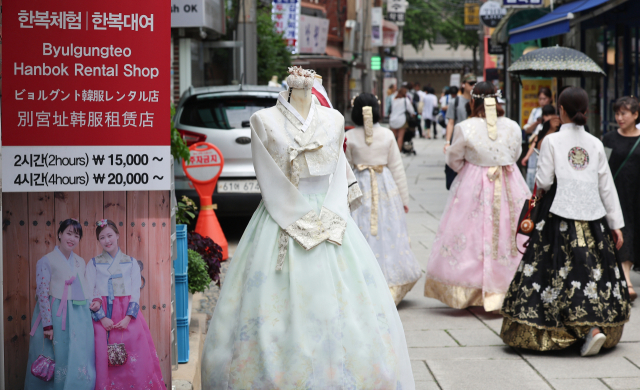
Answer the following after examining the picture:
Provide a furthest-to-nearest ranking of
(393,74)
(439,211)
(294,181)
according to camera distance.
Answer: (393,74) < (439,211) < (294,181)

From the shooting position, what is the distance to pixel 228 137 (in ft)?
27.9

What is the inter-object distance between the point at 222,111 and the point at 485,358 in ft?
15.0

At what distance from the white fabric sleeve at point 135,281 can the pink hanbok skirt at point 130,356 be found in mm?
25

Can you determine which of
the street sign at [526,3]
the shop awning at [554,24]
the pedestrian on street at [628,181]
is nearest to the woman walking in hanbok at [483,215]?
the pedestrian on street at [628,181]

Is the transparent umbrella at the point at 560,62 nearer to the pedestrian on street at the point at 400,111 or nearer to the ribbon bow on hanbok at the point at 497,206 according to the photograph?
the ribbon bow on hanbok at the point at 497,206

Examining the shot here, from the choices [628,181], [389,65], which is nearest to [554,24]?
[628,181]

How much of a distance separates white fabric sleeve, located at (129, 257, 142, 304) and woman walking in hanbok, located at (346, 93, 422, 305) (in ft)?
10.6

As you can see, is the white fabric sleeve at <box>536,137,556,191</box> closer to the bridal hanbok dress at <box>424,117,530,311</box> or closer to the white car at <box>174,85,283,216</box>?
the bridal hanbok dress at <box>424,117,530,311</box>

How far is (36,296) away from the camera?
3215mm

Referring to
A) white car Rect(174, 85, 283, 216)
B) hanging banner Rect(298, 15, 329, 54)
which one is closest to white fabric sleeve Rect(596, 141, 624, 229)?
A: white car Rect(174, 85, 283, 216)

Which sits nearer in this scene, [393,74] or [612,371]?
[612,371]

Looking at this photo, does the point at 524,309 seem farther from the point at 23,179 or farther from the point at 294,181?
the point at 23,179

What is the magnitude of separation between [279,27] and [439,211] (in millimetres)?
11737

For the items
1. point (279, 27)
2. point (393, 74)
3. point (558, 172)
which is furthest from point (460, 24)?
point (558, 172)
